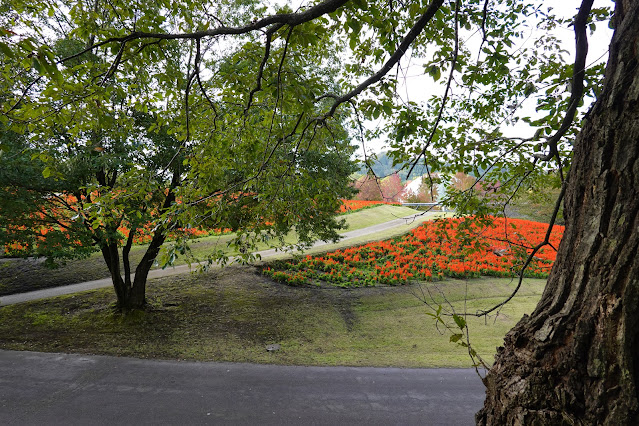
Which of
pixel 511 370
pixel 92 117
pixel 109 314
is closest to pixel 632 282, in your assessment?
pixel 511 370

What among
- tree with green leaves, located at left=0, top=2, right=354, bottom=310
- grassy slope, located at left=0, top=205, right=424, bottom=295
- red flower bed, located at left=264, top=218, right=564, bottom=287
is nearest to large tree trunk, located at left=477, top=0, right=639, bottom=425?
tree with green leaves, located at left=0, top=2, right=354, bottom=310

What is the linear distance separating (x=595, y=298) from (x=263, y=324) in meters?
6.92

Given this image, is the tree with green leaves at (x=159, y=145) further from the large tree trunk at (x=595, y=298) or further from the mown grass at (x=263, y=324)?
the large tree trunk at (x=595, y=298)

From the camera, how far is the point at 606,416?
3.45 ft

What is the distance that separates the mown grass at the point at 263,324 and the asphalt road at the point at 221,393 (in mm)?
450

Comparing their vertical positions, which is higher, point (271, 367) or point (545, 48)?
point (545, 48)

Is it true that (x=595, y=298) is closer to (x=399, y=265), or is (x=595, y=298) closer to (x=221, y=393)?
(x=221, y=393)

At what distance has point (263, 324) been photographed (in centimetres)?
736

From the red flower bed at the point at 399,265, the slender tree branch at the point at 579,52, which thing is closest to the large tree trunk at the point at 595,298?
the slender tree branch at the point at 579,52

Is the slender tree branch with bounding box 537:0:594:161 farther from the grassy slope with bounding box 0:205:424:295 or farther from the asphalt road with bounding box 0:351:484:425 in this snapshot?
the grassy slope with bounding box 0:205:424:295

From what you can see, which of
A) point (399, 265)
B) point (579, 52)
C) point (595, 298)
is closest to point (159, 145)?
point (579, 52)

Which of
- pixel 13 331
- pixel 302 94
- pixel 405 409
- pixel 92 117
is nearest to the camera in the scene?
pixel 302 94

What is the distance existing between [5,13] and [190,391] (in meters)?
6.07

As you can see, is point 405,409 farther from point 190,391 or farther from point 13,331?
point 13,331
